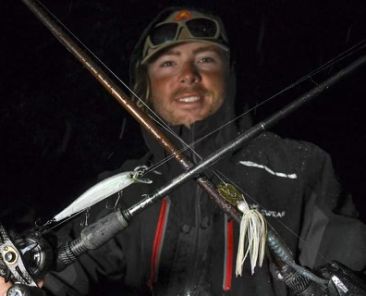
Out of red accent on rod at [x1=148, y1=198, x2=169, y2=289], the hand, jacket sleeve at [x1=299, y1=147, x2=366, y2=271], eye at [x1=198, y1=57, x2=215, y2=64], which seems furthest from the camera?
eye at [x1=198, y1=57, x2=215, y2=64]

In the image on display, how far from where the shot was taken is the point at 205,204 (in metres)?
3.57

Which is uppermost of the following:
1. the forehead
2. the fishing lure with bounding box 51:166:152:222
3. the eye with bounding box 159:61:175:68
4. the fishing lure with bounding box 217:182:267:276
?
the forehead

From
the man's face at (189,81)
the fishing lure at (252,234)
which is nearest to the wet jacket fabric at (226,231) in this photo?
the man's face at (189,81)

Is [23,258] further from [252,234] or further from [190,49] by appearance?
[190,49]

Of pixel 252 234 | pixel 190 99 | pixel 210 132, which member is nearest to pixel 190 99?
pixel 190 99

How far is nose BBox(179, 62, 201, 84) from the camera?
3811 mm

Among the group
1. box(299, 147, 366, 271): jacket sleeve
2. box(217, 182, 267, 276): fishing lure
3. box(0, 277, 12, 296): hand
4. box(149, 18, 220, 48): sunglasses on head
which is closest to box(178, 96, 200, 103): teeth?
box(149, 18, 220, 48): sunglasses on head

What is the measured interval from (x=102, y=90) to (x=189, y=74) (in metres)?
3.28

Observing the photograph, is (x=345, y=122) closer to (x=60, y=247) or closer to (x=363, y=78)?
(x=363, y=78)

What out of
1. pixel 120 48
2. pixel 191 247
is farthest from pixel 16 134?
pixel 191 247

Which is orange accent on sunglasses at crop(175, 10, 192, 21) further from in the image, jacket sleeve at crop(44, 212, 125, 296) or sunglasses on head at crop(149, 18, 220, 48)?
jacket sleeve at crop(44, 212, 125, 296)

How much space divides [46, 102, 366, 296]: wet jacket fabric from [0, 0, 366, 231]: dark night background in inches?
107

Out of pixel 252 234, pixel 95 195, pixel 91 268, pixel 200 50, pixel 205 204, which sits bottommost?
pixel 91 268

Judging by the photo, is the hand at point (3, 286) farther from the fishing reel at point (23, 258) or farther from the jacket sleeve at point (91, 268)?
the jacket sleeve at point (91, 268)
